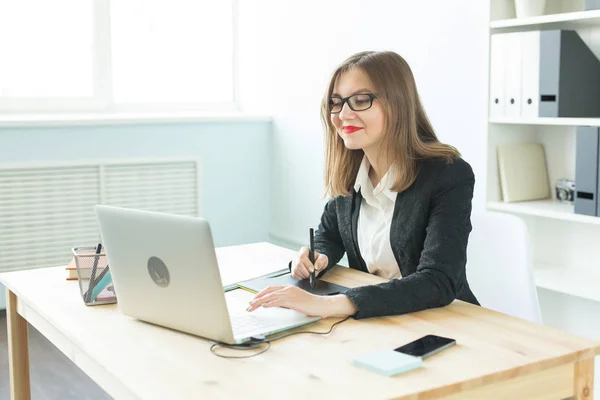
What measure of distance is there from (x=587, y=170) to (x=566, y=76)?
0.32 metres

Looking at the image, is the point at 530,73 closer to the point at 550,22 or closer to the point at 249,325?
the point at 550,22

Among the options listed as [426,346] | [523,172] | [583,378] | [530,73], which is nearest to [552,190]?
[523,172]

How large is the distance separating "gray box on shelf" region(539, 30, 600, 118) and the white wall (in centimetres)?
30

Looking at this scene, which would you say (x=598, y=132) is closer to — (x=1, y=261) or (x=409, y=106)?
(x=409, y=106)

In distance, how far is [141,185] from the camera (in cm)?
441

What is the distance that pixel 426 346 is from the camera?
1475mm

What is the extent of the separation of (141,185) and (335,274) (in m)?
2.53

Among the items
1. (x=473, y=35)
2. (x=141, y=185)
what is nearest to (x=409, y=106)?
(x=473, y=35)

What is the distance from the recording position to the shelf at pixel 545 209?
2729mm

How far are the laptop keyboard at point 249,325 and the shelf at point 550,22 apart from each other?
1614 millimetres

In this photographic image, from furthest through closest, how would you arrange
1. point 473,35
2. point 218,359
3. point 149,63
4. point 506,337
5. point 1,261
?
point 149,63
point 1,261
point 473,35
point 506,337
point 218,359

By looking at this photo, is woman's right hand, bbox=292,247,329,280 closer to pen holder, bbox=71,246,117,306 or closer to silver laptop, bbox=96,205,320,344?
silver laptop, bbox=96,205,320,344

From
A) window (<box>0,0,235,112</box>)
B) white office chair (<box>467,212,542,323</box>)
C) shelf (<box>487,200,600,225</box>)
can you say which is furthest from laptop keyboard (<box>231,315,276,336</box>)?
window (<box>0,0,235,112</box>)

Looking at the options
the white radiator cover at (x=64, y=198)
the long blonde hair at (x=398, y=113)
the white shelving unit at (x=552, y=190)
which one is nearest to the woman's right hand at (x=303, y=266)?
the long blonde hair at (x=398, y=113)
